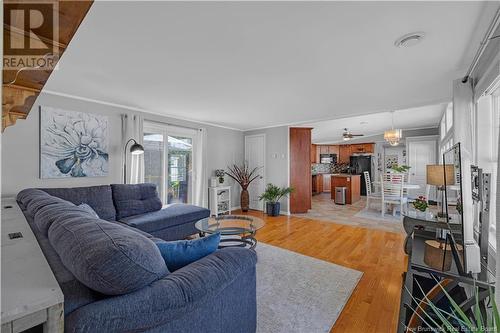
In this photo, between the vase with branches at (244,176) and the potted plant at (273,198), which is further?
the vase with branches at (244,176)

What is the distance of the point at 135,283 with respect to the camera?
0.93 metres

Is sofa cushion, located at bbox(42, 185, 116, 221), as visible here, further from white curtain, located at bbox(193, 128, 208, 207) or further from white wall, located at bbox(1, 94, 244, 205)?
white curtain, located at bbox(193, 128, 208, 207)

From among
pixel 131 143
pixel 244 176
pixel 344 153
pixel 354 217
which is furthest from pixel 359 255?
pixel 344 153

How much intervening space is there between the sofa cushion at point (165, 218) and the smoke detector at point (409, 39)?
320cm

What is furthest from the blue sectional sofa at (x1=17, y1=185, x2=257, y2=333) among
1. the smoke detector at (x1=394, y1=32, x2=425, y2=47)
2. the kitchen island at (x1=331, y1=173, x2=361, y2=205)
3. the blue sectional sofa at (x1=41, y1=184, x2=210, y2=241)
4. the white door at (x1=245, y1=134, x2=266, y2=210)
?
the kitchen island at (x1=331, y1=173, x2=361, y2=205)

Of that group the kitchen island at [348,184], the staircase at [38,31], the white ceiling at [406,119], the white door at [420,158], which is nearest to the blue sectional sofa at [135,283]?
the staircase at [38,31]

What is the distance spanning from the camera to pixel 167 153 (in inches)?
178

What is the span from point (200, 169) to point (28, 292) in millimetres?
4176

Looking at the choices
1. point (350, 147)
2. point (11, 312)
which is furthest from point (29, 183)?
point (350, 147)

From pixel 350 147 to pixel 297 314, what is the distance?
Result: 27.9 feet

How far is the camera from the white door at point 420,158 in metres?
6.33

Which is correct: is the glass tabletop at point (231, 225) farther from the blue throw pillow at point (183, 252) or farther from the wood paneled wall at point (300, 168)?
the wood paneled wall at point (300, 168)

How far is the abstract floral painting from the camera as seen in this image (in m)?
3.02

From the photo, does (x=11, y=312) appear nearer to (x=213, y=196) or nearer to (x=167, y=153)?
(x=167, y=153)
